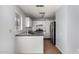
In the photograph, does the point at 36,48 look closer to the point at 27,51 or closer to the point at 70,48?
the point at 27,51

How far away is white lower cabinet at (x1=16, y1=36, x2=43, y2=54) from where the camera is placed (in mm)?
4156

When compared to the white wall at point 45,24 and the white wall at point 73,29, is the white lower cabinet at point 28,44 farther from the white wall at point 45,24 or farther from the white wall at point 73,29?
the white wall at point 45,24

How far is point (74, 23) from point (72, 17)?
244 mm

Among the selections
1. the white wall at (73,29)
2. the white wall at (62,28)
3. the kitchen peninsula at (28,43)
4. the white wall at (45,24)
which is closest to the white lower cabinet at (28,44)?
the kitchen peninsula at (28,43)

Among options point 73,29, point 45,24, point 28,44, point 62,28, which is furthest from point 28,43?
point 45,24

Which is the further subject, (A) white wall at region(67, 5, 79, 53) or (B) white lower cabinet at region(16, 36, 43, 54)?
(B) white lower cabinet at region(16, 36, 43, 54)

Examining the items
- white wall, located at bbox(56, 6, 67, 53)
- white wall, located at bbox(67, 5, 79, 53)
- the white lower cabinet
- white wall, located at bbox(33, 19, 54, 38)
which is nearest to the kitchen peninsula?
the white lower cabinet

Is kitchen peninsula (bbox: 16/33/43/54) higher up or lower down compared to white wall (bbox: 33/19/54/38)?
lower down

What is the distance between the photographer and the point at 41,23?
10.6 meters

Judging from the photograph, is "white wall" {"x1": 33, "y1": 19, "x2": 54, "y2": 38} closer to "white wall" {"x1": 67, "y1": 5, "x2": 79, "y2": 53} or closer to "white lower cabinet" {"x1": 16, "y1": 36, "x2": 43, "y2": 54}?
"white lower cabinet" {"x1": 16, "y1": 36, "x2": 43, "y2": 54}

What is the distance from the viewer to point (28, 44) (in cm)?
419

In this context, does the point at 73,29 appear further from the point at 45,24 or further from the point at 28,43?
the point at 45,24

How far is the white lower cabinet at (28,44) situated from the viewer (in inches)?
164

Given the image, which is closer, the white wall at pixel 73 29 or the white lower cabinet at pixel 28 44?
the white wall at pixel 73 29
